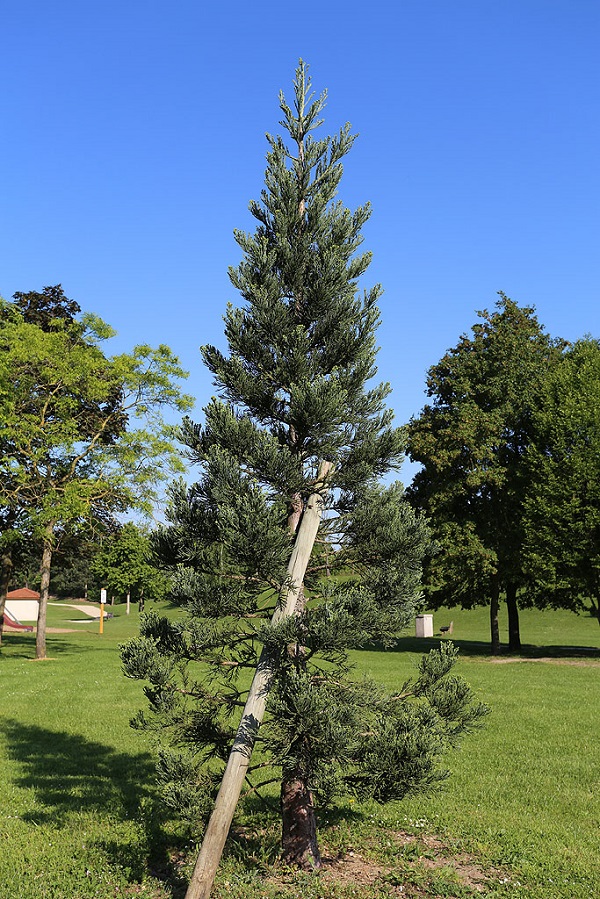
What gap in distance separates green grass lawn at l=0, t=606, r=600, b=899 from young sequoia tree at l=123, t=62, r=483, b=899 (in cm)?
99

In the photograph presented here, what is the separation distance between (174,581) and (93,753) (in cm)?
769

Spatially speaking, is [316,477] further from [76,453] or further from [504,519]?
[504,519]

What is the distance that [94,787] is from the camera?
1140 centimetres

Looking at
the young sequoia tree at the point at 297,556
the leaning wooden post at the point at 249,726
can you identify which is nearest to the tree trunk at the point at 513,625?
the young sequoia tree at the point at 297,556

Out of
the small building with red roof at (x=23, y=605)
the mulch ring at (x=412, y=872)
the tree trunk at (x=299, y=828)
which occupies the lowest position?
the mulch ring at (x=412, y=872)

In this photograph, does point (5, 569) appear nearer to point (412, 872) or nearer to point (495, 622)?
point (495, 622)

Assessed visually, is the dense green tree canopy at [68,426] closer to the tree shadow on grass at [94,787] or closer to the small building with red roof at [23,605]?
the tree shadow on grass at [94,787]

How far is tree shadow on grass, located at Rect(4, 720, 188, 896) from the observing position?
8.55 meters

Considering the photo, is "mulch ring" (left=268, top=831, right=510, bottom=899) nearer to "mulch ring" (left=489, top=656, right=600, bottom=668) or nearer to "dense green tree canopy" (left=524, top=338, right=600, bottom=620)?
"mulch ring" (left=489, top=656, right=600, bottom=668)

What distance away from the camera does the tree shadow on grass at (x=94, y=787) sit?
8547mm

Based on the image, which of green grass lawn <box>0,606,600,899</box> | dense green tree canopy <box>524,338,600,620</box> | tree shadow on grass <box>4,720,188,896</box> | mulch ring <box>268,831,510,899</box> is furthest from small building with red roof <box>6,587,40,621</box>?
mulch ring <box>268,831,510,899</box>

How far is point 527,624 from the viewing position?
56188 mm

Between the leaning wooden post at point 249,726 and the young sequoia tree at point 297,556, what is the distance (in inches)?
0.7

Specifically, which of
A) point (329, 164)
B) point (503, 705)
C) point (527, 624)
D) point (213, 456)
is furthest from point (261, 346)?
point (527, 624)
